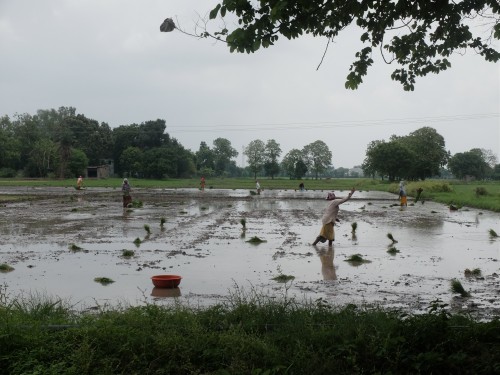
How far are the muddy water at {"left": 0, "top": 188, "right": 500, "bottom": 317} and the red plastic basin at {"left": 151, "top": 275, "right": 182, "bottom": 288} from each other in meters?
0.12

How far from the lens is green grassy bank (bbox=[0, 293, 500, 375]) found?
5.19 m

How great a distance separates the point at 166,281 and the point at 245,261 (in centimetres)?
372

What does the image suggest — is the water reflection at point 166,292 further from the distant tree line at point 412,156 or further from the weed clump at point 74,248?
the distant tree line at point 412,156

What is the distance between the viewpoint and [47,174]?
8906 centimetres

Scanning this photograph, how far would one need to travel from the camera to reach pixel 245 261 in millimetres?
12609

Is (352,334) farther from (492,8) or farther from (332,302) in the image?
(492,8)

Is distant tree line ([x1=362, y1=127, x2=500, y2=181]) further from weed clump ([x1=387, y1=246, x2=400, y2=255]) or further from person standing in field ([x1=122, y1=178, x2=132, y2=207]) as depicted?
weed clump ([x1=387, y1=246, x2=400, y2=255])

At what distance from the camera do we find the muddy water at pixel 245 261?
905 centimetres

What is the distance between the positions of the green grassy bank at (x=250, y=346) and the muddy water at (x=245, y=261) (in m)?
2.20

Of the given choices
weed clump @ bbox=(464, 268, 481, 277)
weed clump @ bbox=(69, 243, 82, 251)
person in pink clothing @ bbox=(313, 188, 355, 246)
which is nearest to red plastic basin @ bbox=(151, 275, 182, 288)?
weed clump @ bbox=(69, 243, 82, 251)

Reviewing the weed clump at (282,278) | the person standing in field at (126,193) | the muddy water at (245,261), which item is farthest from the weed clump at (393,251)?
the person standing in field at (126,193)

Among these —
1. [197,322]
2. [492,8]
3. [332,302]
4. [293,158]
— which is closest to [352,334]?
[197,322]

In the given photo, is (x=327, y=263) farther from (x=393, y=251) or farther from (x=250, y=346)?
(x=250, y=346)

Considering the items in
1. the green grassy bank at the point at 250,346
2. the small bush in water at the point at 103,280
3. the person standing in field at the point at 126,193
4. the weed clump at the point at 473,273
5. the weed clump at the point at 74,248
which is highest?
the person standing in field at the point at 126,193
